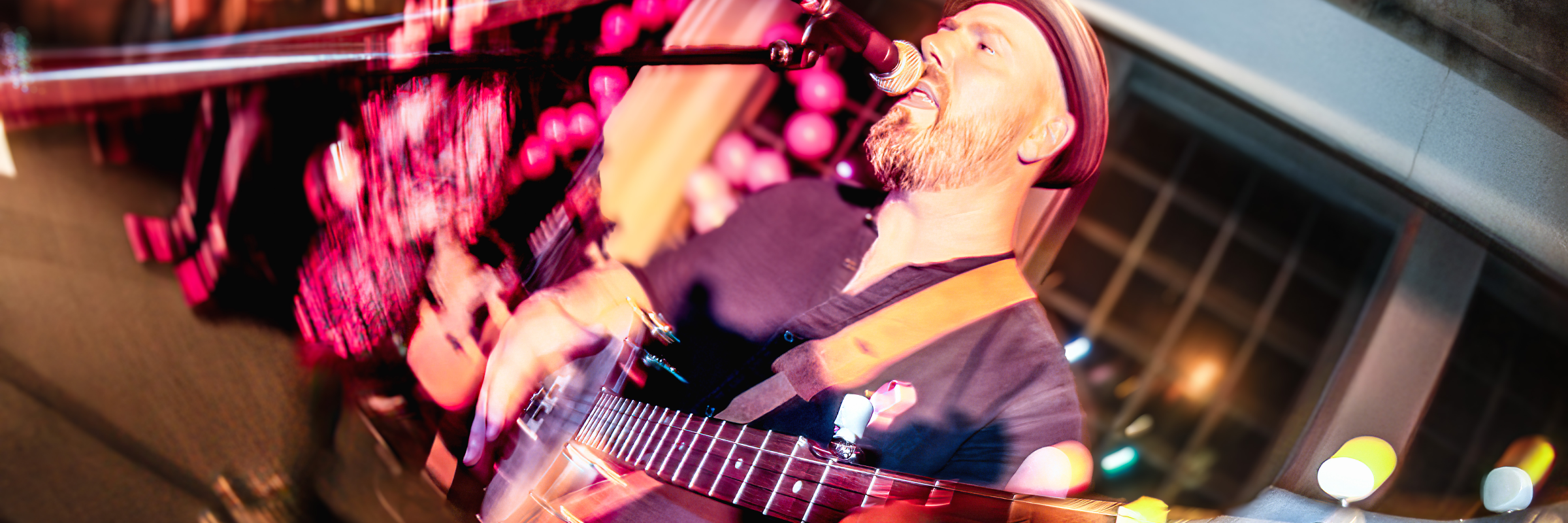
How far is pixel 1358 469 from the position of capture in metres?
0.67

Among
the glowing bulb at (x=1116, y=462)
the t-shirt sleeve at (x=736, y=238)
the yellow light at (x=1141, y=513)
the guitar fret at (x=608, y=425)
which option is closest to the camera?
the yellow light at (x=1141, y=513)

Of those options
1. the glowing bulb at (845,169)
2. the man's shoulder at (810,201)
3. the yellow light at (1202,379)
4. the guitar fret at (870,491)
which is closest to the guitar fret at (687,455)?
the guitar fret at (870,491)

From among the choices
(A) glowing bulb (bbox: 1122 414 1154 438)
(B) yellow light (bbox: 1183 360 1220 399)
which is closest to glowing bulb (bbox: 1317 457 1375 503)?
(B) yellow light (bbox: 1183 360 1220 399)

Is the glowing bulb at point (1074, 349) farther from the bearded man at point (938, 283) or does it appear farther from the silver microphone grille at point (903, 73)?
the silver microphone grille at point (903, 73)

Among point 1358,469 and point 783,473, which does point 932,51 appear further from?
point 1358,469

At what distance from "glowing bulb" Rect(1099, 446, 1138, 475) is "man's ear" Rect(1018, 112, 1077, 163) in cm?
41

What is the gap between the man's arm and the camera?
85 cm

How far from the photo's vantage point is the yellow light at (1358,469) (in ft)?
2.15

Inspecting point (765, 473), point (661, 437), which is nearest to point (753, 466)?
point (765, 473)

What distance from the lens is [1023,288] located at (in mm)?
823

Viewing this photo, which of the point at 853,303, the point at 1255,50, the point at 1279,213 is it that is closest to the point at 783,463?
the point at 853,303

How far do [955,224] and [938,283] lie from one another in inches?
3.2

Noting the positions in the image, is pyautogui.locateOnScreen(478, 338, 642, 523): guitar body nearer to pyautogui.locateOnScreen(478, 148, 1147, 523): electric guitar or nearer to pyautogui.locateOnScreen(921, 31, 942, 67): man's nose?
pyautogui.locateOnScreen(478, 148, 1147, 523): electric guitar

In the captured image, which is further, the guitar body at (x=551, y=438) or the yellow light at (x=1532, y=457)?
the guitar body at (x=551, y=438)
